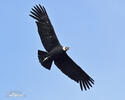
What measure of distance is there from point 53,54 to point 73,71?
284 centimetres

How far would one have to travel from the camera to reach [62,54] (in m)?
31.2

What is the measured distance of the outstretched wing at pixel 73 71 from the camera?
3203 cm

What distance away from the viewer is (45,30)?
103 ft

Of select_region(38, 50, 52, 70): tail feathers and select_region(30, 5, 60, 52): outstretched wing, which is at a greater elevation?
select_region(30, 5, 60, 52): outstretched wing

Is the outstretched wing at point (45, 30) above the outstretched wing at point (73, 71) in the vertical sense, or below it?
above

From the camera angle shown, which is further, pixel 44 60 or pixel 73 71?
pixel 73 71

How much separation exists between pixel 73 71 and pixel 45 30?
3.80 metres

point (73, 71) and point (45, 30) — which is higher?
point (45, 30)

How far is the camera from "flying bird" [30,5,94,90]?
30734 millimetres

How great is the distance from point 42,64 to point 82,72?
350cm

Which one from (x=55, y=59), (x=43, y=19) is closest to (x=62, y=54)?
(x=55, y=59)

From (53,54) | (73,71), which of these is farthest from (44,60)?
(73,71)

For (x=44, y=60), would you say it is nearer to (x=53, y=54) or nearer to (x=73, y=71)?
(x=53, y=54)

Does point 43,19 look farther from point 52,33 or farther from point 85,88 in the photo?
point 85,88
